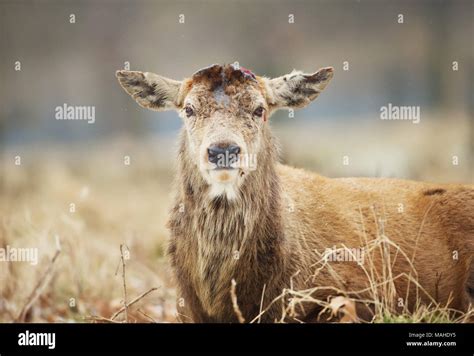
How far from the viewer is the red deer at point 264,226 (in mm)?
7859

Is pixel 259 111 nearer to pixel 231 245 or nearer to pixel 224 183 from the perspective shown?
pixel 224 183

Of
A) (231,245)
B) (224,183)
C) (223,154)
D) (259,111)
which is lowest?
(231,245)

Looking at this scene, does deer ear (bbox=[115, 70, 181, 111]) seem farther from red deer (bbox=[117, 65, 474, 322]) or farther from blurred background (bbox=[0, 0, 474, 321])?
blurred background (bbox=[0, 0, 474, 321])

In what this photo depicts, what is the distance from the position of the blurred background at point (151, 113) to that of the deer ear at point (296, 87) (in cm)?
136

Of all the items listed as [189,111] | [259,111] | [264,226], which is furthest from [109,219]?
[259,111]

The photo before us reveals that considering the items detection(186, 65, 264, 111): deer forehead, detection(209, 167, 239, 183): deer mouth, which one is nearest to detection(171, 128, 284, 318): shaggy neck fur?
detection(209, 167, 239, 183): deer mouth

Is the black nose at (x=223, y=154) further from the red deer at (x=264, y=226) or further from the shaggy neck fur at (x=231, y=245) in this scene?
the shaggy neck fur at (x=231, y=245)

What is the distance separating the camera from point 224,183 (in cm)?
770

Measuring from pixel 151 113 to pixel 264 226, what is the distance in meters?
6.92

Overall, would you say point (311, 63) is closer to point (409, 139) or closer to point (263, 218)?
point (409, 139)

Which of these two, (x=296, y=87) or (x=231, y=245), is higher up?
(x=296, y=87)

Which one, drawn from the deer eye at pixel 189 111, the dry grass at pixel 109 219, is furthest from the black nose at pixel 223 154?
the dry grass at pixel 109 219
